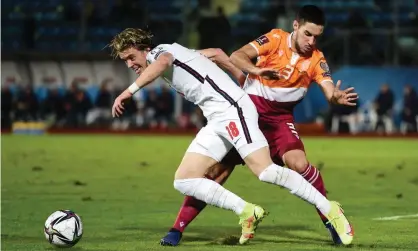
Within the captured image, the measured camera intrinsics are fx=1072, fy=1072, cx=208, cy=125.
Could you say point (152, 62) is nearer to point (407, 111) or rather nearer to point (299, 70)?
point (299, 70)

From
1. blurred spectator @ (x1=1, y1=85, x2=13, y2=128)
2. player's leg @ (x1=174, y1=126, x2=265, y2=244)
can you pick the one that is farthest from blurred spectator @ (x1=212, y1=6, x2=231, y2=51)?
player's leg @ (x1=174, y1=126, x2=265, y2=244)

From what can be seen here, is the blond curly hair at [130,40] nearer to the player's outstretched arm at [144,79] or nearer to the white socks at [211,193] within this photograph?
the player's outstretched arm at [144,79]

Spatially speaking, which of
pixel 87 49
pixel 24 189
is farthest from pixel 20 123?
pixel 24 189

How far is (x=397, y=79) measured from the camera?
31.5 m

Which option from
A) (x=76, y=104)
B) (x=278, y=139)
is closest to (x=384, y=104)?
(x=76, y=104)

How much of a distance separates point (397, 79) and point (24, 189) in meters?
18.4

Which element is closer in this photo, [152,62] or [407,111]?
[152,62]

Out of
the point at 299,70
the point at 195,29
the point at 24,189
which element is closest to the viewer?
the point at 299,70

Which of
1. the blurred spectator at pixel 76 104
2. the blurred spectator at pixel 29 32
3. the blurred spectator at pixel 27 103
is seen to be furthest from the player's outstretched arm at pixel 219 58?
the blurred spectator at pixel 29 32

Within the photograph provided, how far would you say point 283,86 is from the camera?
31.5ft

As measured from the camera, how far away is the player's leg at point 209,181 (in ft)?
28.7

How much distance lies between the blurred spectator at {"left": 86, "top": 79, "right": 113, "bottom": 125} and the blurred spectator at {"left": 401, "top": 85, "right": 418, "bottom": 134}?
930 centimetres

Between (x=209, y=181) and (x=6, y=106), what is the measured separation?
27.0 meters

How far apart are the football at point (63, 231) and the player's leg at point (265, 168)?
1.41 meters
